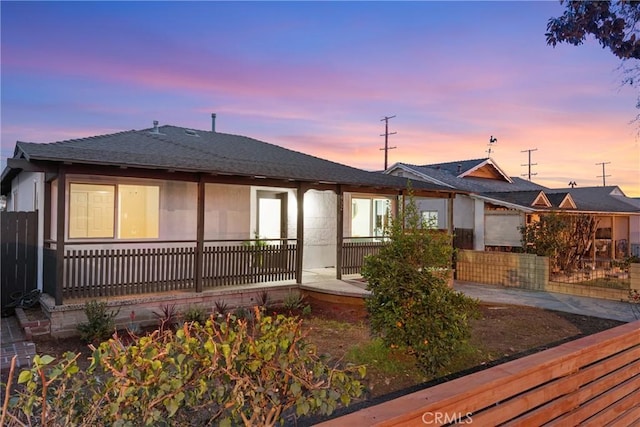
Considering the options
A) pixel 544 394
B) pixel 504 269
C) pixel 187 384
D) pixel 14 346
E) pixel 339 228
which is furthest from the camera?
pixel 504 269

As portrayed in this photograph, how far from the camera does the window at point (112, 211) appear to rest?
360 inches

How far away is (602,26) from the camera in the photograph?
513 centimetres

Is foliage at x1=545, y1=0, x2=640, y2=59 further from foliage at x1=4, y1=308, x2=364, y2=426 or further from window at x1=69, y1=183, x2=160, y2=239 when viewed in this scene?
window at x1=69, y1=183, x2=160, y2=239

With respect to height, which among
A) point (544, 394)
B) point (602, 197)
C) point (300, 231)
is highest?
point (602, 197)

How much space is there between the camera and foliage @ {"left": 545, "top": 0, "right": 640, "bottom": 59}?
5.00 m

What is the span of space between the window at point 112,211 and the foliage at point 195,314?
245 centimetres

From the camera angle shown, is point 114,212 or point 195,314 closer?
point 195,314

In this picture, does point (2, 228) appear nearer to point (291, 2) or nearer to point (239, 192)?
point (239, 192)

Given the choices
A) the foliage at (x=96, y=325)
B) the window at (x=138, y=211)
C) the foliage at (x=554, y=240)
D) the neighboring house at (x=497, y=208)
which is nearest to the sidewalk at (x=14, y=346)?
the foliage at (x=96, y=325)

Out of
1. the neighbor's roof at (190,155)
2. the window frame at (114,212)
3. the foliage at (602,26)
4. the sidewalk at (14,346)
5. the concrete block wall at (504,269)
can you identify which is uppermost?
the foliage at (602,26)

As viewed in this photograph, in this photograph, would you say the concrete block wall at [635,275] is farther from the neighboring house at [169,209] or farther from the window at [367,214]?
the window at [367,214]

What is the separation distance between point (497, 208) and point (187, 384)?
1598 centimetres

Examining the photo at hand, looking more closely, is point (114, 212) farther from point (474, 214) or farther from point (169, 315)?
point (474, 214)

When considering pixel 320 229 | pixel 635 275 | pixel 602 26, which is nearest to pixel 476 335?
pixel 602 26
